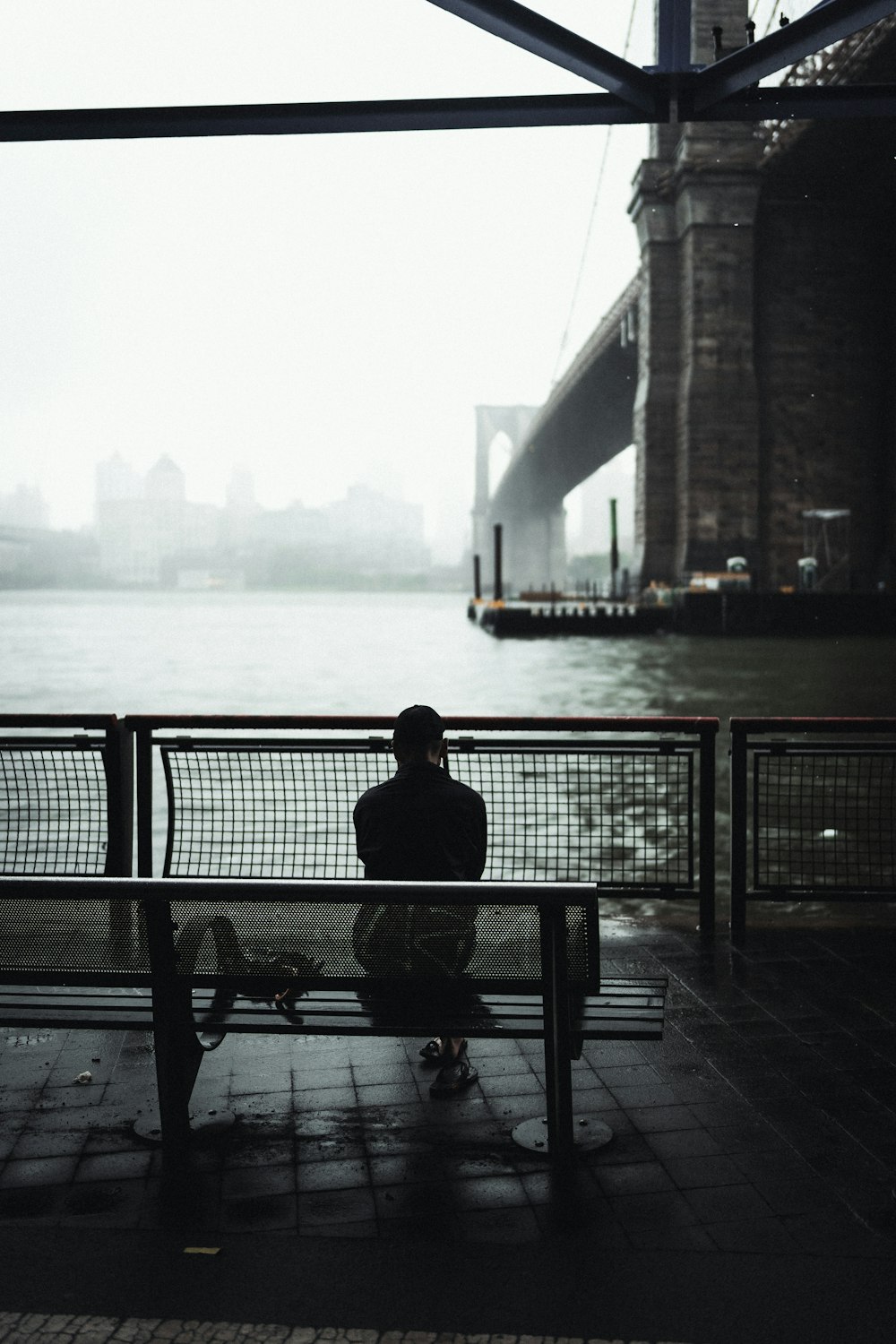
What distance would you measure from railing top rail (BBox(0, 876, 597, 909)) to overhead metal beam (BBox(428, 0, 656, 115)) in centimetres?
268

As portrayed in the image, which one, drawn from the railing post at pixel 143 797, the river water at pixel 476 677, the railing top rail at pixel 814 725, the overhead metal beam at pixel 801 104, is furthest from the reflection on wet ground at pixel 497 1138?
the river water at pixel 476 677

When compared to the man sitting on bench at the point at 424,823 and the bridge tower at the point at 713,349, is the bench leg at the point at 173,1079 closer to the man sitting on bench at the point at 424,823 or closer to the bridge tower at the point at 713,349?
the man sitting on bench at the point at 424,823

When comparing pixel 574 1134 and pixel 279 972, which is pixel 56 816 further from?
pixel 574 1134

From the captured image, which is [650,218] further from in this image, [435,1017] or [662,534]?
[435,1017]

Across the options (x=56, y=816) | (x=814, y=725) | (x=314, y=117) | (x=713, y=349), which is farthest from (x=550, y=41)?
(x=713, y=349)

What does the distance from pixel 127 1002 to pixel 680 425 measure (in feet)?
140

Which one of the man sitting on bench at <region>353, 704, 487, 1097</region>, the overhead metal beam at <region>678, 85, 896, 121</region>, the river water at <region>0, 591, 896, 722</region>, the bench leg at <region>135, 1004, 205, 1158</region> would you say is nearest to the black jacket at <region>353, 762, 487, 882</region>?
the man sitting on bench at <region>353, 704, 487, 1097</region>

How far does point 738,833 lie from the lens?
5.08 m

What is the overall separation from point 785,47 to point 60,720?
3.54 metres

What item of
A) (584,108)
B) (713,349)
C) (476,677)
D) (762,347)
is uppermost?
(762,347)

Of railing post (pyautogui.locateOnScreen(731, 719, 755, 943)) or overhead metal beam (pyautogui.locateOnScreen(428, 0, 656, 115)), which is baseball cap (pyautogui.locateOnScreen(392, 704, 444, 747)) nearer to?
railing post (pyautogui.locateOnScreen(731, 719, 755, 943))

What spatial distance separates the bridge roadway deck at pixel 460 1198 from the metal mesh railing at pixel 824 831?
1.13 meters

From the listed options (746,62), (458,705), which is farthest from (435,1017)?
(458,705)

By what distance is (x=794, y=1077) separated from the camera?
349 centimetres
